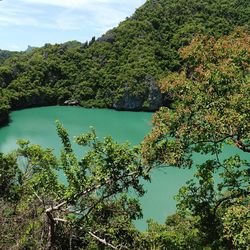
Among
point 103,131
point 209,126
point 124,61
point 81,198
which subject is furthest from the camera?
point 124,61

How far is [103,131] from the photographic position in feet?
A: 150

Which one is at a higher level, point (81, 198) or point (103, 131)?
point (81, 198)

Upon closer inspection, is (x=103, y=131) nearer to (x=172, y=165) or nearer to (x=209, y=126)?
(x=172, y=165)

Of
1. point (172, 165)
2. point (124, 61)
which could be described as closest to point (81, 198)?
point (172, 165)

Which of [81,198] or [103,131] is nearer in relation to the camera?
[81,198]

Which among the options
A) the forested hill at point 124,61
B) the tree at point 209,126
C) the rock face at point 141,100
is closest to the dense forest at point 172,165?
the tree at point 209,126

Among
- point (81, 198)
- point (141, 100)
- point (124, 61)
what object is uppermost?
point (124, 61)

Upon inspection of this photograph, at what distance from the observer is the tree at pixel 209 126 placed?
7.62m

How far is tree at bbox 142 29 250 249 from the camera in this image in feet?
25.0

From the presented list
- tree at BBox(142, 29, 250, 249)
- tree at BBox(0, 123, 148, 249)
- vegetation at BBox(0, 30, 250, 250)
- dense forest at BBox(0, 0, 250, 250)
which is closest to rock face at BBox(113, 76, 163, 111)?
dense forest at BBox(0, 0, 250, 250)

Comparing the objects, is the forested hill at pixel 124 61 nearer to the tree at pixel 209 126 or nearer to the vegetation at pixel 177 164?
the vegetation at pixel 177 164

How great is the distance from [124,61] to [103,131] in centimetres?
3449

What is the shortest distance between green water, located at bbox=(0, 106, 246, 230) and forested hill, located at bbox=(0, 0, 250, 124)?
428 centimetres

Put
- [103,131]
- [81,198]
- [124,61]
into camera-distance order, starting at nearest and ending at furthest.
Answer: [81,198] < [103,131] < [124,61]
